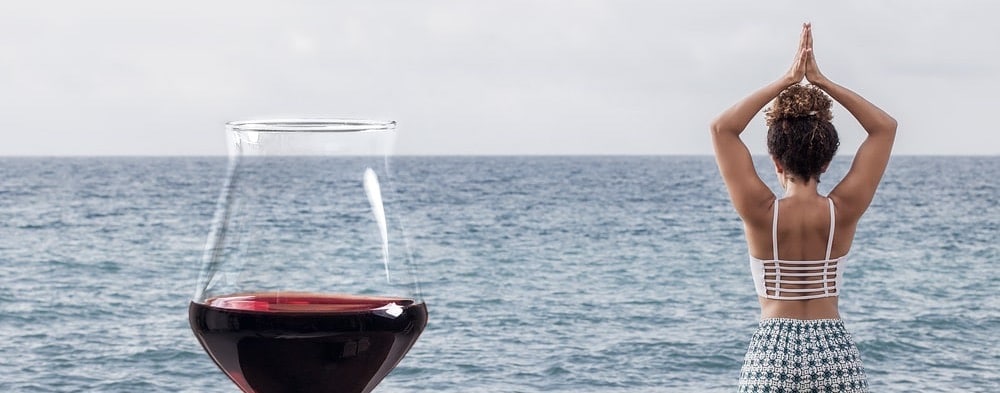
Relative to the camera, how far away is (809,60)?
2582 millimetres

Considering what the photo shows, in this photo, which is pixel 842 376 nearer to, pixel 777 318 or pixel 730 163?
pixel 777 318

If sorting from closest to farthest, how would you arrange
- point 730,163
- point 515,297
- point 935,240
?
point 730,163 < point 515,297 < point 935,240

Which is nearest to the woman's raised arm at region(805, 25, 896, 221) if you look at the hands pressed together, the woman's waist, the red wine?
the woman's waist

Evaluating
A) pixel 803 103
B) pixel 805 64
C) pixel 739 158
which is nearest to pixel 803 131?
pixel 803 103

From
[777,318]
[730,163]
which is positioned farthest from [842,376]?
[730,163]

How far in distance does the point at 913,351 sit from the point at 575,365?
5.63 metres

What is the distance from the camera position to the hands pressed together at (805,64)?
8.40 feet

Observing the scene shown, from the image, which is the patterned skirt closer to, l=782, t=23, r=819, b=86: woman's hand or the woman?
the woman

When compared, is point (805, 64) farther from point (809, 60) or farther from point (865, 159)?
point (865, 159)

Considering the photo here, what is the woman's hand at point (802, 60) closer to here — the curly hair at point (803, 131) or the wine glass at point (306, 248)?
the curly hair at point (803, 131)

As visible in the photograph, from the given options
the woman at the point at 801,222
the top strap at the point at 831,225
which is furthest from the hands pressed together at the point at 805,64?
the top strap at the point at 831,225

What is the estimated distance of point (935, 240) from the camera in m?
39.4

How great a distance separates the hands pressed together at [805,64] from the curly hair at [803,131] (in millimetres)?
405

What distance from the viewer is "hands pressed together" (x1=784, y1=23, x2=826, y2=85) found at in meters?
2.56
